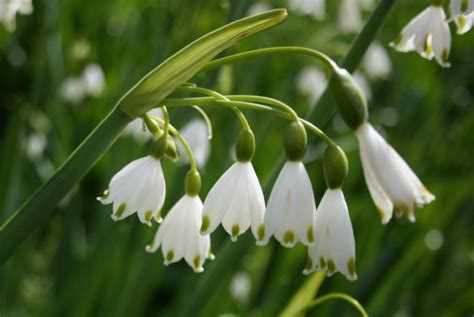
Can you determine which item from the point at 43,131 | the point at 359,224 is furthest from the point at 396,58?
the point at 43,131

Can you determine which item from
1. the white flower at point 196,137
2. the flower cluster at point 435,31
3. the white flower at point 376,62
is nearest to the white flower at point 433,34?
the flower cluster at point 435,31

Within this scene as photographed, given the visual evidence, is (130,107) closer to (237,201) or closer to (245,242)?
(237,201)

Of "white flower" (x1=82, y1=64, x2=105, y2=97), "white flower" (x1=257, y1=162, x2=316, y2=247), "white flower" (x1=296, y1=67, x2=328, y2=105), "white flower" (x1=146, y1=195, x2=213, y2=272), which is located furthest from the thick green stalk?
"white flower" (x1=296, y1=67, x2=328, y2=105)

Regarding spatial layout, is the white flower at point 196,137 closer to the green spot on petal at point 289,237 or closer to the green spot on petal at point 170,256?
the green spot on petal at point 170,256

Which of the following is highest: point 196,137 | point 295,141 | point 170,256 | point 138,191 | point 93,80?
point 295,141

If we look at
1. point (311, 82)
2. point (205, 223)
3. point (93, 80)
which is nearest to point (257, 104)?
point (205, 223)

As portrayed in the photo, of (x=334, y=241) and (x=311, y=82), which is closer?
(x=334, y=241)
